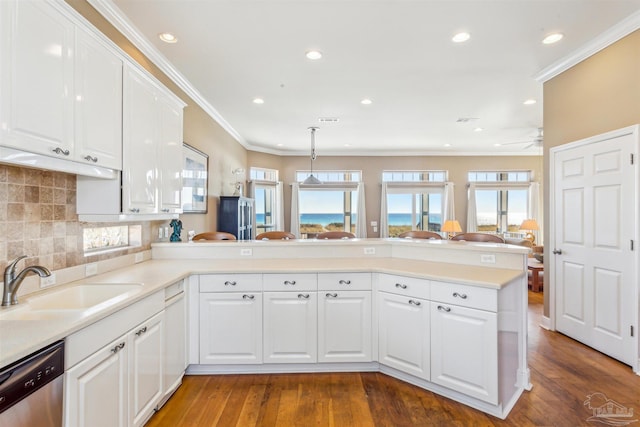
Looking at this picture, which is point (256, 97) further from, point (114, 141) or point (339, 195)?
point (339, 195)

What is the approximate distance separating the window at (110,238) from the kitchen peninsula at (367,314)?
0.68 ft

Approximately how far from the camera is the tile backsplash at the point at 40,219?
1661 mm

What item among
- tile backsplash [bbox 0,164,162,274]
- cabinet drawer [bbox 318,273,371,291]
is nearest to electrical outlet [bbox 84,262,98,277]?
tile backsplash [bbox 0,164,162,274]

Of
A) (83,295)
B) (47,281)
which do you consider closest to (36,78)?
(47,281)

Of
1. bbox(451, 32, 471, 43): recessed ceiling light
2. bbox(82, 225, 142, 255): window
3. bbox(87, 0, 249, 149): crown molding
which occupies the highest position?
bbox(451, 32, 471, 43): recessed ceiling light

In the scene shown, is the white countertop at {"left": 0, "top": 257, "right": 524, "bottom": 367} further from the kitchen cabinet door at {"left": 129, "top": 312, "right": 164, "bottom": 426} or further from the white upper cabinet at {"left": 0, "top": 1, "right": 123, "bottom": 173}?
the white upper cabinet at {"left": 0, "top": 1, "right": 123, "bottom": 173}

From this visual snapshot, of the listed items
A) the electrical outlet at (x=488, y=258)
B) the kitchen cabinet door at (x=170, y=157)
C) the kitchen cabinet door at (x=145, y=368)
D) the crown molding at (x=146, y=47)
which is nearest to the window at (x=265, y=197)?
the crown molding at (x=146, y=47)

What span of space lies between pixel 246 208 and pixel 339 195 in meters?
3.04

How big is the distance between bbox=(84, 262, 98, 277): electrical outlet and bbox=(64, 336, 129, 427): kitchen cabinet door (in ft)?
2.68

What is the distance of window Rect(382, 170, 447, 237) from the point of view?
794 cm

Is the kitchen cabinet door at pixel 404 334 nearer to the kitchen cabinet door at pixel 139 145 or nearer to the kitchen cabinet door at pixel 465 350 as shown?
the kitchen cabinet door at pixel 465 350

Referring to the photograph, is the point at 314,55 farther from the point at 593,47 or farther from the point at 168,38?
the point at 593,47

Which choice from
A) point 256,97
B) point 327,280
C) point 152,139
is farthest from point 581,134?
point 152,139

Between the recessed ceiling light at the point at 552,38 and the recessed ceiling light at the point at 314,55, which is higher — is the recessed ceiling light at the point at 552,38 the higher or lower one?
the higher one
